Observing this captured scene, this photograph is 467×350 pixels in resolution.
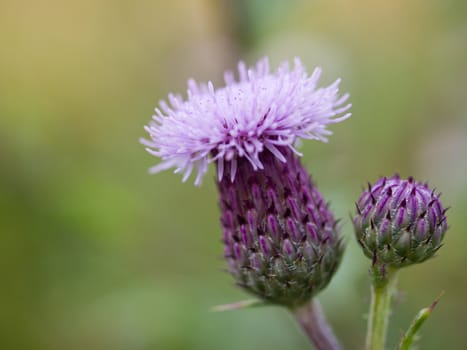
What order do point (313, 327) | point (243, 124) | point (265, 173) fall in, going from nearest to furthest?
point (243, 124)
point (265, 173)
point (313, 327)

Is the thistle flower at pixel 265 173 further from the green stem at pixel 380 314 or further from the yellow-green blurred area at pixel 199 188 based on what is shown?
the yellow-green blurred area at pixel 199 188

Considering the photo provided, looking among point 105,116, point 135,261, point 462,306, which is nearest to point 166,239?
point 135,261

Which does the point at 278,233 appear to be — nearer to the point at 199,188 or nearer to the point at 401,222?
the point at 401,222

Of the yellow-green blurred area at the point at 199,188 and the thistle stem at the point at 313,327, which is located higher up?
the yellow-green blurred area at the point at 199,188

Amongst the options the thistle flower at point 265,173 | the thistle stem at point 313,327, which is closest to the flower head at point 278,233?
the thistle flower at point 265,173

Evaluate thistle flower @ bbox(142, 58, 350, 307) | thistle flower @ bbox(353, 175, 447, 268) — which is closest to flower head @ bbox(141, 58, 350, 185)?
thistle flower @ bbox(142, 58, 350, 307)

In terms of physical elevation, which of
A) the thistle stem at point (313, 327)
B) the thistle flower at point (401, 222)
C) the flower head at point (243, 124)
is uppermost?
the flower head at point (243, 124)

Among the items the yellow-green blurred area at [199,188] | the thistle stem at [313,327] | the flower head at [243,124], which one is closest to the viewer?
the flower head at [243,124]

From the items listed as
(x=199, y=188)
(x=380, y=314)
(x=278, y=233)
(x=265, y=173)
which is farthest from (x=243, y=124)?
(x=199, y=188)

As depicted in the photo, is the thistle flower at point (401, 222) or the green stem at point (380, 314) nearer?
the thistle flower at point (401, 222)
